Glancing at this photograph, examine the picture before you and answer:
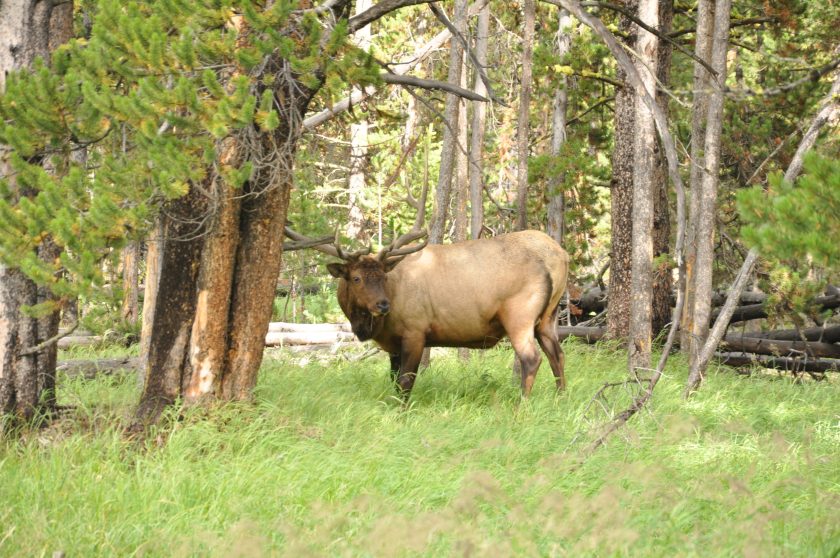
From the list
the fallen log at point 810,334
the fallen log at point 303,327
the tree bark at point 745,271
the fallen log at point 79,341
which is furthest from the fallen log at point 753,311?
the fallen log at point 79,341

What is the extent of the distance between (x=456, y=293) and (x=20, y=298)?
4.28 m

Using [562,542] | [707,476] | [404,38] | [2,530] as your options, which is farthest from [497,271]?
[404,38]

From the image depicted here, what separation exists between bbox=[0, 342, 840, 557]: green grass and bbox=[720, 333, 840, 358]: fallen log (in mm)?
2832

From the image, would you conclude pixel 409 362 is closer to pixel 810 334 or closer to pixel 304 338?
pixel 304 338

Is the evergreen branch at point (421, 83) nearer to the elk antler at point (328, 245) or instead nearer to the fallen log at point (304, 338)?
the elk antler at point (328, 245)

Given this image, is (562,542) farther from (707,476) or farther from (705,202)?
(705,202)

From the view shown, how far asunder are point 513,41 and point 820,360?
862cm

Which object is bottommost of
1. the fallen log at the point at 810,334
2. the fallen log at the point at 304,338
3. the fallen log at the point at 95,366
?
the fallen log at the point at 304,338

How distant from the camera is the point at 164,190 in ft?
18.5

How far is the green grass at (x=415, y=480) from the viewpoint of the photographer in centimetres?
461

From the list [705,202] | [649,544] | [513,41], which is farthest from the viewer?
[513,41]

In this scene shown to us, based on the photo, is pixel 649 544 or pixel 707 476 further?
pixel 707 476

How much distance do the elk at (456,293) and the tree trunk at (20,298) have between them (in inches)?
125

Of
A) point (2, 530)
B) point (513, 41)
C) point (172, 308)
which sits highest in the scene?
point (513, 41)
